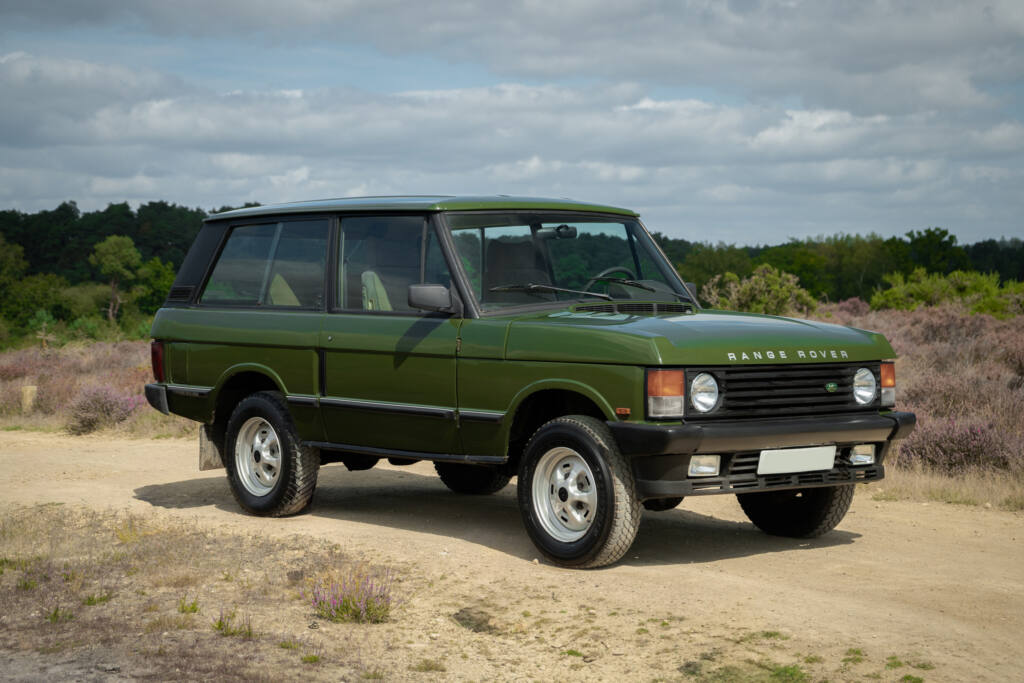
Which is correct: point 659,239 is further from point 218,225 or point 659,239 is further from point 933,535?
point 218,225

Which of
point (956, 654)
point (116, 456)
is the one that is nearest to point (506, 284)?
point (956, 654)

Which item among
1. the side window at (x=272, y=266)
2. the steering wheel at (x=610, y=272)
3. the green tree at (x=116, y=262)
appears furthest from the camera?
the green tree at (x=116, y=262)

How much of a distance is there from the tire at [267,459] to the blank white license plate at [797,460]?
3576mm

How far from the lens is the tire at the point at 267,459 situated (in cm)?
902

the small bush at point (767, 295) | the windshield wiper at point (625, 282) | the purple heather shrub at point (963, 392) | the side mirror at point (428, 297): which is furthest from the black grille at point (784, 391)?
the small bush at point (767, 295)

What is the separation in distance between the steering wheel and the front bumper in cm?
178

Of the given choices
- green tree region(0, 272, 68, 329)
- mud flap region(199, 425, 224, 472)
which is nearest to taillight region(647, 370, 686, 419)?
mud flap region(199, 425, 224, 472)

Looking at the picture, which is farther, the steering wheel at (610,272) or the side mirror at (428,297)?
the steering wheel at (610,272)

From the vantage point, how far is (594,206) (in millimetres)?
8820

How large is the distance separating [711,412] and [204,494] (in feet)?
18.2

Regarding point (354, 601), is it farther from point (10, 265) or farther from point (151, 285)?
point (151, 285)

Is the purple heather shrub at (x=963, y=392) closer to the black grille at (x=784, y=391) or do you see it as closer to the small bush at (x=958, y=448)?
the small bush at (x=958, y=448)

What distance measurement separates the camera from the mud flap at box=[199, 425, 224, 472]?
9.74m

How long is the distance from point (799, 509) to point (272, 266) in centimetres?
425
